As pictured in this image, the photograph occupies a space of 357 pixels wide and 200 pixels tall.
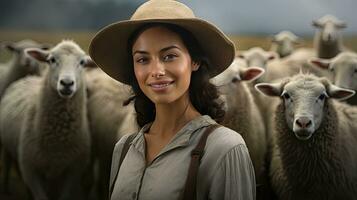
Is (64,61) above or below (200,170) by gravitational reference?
below

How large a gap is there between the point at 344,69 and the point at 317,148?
851 mm

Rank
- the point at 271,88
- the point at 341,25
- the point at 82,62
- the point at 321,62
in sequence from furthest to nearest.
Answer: the point at 82,62 < the point at 321,62 < the point at 341,25 < the point at 271,88

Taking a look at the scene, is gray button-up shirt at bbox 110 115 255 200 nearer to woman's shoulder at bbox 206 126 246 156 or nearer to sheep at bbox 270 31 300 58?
woman's shoulder at bbox 206 126 246 156

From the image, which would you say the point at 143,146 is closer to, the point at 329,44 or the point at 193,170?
the point at 193,170

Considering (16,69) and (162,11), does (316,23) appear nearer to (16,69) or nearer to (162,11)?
(162,11)

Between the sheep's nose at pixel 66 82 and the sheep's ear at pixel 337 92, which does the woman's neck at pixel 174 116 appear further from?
the sheep's nose at pixel 66 82

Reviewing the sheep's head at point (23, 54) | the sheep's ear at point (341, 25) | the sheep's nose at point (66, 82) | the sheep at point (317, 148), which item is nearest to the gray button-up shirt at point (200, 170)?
the sheep at point (317, 148)

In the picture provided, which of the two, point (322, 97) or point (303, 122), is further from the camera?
point (322, 97)

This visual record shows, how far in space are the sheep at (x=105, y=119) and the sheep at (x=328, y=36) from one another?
1.55m

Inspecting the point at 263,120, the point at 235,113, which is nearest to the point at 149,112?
the point at 235,113

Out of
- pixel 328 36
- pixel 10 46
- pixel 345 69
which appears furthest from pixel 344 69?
pixel 10 46

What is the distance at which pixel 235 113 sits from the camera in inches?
161

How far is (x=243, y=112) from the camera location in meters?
4.10

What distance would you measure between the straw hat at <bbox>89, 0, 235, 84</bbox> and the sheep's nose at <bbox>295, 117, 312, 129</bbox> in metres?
1.14
